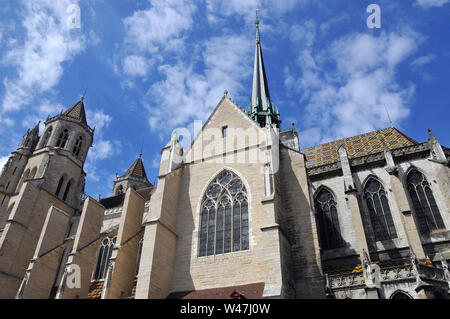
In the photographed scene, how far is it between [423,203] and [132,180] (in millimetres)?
28279

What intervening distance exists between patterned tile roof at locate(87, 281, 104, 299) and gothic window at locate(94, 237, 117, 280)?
0.70 m

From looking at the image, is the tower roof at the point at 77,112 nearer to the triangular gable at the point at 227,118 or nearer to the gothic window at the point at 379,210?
the triangular gable at the point at 227,118

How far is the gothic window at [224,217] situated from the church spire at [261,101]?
10581 mm

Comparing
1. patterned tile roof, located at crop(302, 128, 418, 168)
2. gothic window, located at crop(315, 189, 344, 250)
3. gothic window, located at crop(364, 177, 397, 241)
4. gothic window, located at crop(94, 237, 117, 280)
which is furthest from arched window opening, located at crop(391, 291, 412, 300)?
gothic window, located at crop(94, 237, 117, 280)

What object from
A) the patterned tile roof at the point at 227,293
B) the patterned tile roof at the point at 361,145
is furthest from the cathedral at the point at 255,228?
the patterned tile roof at the point at 361,145

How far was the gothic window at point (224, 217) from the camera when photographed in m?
13.6

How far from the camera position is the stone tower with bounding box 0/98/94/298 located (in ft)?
67.0

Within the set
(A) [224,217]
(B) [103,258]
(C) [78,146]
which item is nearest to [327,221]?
(A) [224,217]

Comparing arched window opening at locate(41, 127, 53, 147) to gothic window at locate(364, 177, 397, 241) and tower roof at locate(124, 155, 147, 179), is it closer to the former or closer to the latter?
tower roof at locate(124, 155, 147, 179)

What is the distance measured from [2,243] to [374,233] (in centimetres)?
2145

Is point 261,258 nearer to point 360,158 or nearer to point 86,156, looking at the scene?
point 360,158

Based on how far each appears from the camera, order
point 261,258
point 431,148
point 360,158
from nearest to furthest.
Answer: point 261,258 < point 431,148 < point 360,158
